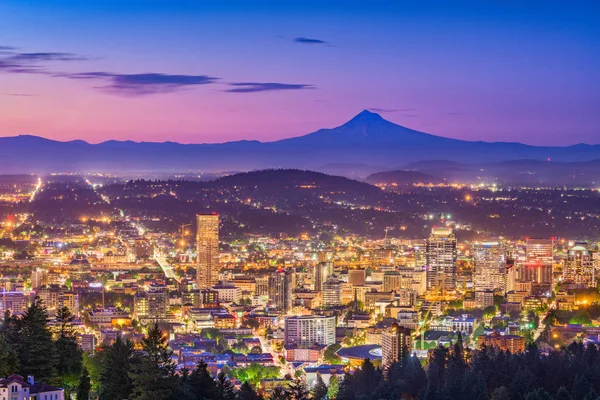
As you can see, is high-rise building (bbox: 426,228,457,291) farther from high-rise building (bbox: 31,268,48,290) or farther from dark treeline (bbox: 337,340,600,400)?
dark treeline (bbox: 337,340,600,400)

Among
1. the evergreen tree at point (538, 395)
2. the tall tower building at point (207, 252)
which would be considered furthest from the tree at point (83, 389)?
the tall tower building at point (207, 252)

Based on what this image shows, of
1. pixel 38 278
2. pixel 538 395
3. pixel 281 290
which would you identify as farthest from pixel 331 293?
pixel 538 395

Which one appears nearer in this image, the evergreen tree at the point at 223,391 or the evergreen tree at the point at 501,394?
the evergreen tree at the point at 223,391

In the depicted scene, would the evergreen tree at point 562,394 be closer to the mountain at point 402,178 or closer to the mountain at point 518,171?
the mountain at point 518,171

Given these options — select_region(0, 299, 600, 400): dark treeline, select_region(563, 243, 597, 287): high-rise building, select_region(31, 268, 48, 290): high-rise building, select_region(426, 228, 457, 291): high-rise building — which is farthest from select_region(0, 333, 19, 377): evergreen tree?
select_region(563, 243, 597, 287): high-rise building

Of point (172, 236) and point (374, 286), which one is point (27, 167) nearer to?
point (172, 236)

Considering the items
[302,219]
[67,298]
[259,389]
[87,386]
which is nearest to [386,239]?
[302,219]
